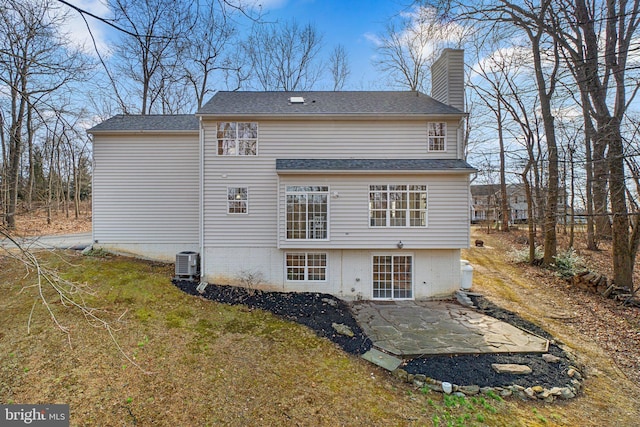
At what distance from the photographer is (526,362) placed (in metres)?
5.80

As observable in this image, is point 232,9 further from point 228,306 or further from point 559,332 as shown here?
point 559,332

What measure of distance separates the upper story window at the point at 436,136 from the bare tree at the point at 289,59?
36.2 ft

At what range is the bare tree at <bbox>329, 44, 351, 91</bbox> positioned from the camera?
63.0ft

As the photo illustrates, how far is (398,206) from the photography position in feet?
30.3

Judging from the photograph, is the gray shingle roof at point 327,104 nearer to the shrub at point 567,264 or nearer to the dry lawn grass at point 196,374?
the dry lawn grass at point 196,374

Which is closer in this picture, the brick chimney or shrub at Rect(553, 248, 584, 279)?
the brick chimney

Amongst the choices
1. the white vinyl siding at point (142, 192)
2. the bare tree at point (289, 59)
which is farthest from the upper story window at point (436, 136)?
the bare tree at point (289, 59)

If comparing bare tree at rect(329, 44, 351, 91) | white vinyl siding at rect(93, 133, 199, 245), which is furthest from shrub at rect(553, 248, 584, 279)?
bare tree at rect(329, 44, 351, 91)

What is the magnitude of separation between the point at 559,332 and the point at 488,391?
3.76 meters

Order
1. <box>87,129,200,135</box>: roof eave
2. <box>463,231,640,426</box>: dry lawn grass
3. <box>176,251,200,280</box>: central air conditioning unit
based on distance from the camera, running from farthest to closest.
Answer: <box>87,129,200,135</box>: roof eave, <box>176,251,200,280</box>: central air conditioning unit, <box>463,231,640,426</box>: dry lawn grass

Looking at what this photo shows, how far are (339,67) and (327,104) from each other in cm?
1078

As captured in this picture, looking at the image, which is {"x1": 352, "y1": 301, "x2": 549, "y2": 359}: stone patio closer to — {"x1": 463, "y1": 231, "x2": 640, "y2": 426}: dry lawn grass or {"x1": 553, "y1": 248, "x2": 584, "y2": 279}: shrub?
{"x1": 463, "y1": 231, "x2": 640, "y2": 426}: dry lawn grass

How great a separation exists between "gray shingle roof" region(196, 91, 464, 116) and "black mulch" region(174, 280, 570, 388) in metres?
5.98

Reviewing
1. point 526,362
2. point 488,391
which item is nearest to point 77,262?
point 488,391
